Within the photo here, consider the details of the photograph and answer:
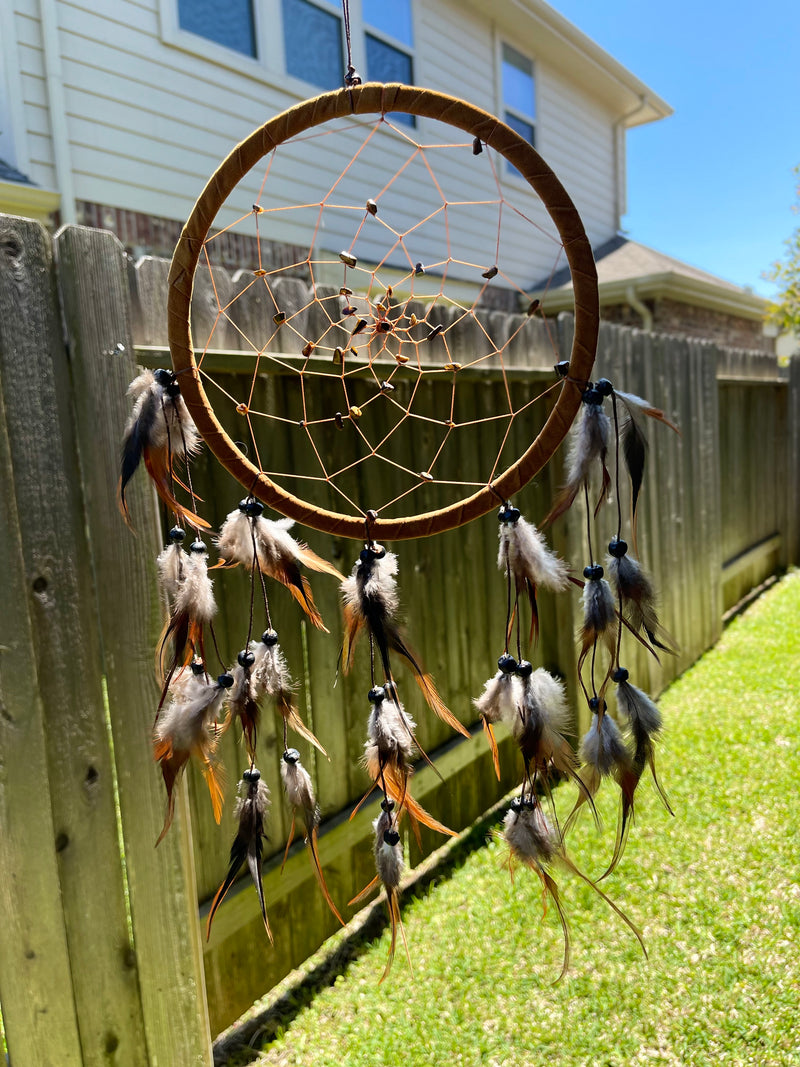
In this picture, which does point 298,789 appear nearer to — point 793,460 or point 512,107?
point 793,460

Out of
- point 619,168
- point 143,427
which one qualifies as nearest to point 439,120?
point 143,427

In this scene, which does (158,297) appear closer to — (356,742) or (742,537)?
(356,742)

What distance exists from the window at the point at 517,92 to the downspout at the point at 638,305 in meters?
1.79

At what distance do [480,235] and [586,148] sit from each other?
2979mm

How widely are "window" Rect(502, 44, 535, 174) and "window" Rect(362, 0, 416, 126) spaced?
153 cm

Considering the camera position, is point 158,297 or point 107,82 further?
point 107,82

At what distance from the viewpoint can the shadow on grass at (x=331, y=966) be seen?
1949 mm

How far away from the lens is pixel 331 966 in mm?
2217

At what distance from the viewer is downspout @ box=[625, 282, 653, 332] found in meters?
8.12

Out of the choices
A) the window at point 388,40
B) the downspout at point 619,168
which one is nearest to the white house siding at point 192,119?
the window at point 388,40

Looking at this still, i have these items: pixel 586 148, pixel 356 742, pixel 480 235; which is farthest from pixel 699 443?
pixel 586 148

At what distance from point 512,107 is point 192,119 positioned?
4.44 m

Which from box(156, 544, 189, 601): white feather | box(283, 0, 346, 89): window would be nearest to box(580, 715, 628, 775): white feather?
box(156, 544, 189, 601): white feather

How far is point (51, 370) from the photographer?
1.46 m
